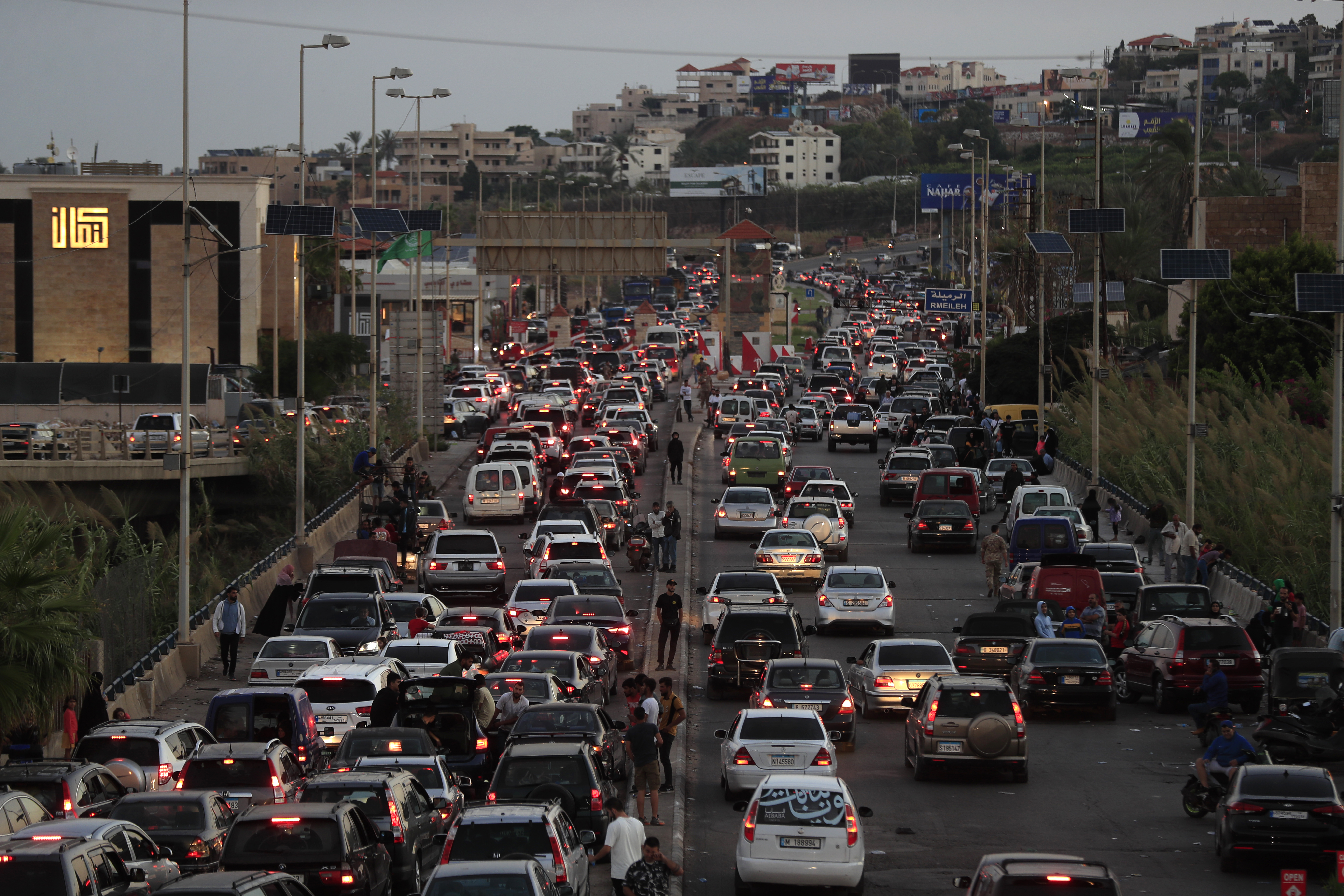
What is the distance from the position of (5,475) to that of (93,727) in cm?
3020

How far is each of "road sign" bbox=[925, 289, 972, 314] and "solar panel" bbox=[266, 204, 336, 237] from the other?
1686 inches

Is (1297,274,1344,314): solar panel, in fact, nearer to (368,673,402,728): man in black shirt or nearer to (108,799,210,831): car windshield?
Result: (368,673,402,728): man in black shirt

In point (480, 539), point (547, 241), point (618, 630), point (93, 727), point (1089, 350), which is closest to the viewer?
point (93, 727)

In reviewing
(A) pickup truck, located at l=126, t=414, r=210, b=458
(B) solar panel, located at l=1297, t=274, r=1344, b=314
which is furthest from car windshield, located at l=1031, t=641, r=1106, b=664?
(A) pickup truck, located at l=126, t=414, r=210, b=458

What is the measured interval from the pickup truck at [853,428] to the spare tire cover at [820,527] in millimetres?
22274

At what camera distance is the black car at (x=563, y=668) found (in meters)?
25.3

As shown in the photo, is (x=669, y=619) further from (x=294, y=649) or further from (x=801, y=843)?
(x=801, y=843)

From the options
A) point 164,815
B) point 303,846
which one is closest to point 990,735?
point 303,846

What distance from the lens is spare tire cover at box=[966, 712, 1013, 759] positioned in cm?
2219

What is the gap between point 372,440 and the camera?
165ft

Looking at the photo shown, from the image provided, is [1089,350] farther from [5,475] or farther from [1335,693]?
[1335,693]

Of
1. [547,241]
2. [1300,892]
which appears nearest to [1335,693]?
[1300,892]

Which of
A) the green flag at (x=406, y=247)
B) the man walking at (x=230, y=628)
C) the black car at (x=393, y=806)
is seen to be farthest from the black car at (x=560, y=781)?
the green flag at (x=406, y=247)

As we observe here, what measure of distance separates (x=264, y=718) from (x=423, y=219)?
36.7 meters
